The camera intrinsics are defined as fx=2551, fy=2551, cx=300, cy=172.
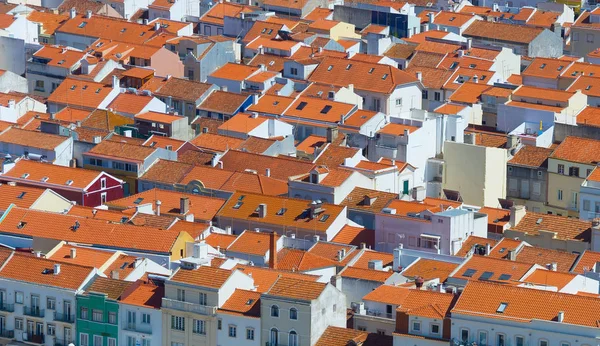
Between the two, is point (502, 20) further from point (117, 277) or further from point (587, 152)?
point (117, 277)

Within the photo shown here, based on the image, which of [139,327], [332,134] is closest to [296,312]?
[139,327]

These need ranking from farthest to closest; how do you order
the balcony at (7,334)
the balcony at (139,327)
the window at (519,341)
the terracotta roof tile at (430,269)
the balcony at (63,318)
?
the terracotta roof tile at (430,269) < the balcony at (7,334) < the balcony at (63,318) < the balcony at (139,327) < the window at (519,341)

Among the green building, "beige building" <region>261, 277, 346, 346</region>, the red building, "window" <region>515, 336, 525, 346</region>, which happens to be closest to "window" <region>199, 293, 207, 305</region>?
"beige building" <region>261, 277, 346, 346</region>

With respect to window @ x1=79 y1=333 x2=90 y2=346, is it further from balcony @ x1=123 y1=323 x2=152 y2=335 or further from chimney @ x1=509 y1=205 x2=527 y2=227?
chimney @ x1=509 y1=205 x2=527 y2=227

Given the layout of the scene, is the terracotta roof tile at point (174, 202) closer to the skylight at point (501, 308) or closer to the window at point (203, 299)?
the window at point (203, 299)

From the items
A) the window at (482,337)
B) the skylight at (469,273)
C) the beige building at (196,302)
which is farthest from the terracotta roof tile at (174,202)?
the window at (482,337)

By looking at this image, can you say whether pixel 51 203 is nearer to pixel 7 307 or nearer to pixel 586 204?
pixel 7 307
